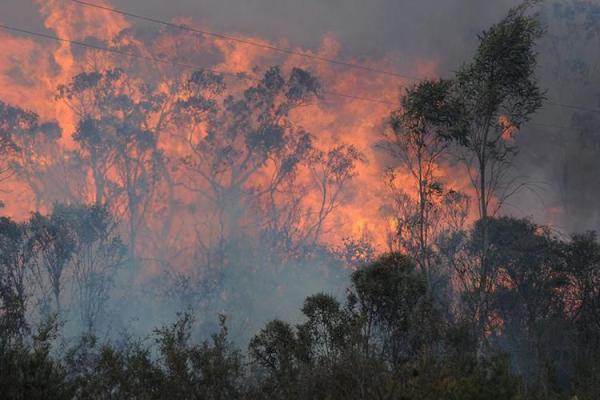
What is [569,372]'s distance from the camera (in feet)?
94.2

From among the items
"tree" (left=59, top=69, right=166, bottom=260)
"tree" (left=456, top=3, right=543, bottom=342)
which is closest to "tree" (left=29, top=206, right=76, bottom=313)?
"tree" (left=59, top=69, right=166, bottom=260)

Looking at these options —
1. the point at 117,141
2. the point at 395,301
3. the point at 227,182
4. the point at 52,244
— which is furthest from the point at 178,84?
the point at 395,301

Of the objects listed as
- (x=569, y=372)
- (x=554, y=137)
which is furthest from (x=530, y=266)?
(x=554, y=137)

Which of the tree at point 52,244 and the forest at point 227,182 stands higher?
the forest at point 227,182

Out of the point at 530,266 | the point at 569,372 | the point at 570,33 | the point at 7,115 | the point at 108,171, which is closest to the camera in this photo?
the point at 569,372

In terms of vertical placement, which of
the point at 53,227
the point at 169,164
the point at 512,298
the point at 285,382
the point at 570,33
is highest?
the point at 570,33

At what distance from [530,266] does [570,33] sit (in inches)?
2172

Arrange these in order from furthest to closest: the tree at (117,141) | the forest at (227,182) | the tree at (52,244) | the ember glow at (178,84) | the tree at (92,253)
→ the ember glow at (178,84)
the tree at (117,141)
the tree at (92,253)
the forest at (227,182)
the tree at (52,244)

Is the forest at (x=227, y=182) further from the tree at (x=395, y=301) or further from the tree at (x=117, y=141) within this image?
the tree at (x=395, y=301)

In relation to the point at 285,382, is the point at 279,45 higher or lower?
higher

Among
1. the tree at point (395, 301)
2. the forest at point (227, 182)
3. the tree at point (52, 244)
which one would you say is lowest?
the tree at point (395, 301)

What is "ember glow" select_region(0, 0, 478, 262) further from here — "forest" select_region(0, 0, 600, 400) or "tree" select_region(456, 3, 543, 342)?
"tree" select_region(456, 3, 543, 342)

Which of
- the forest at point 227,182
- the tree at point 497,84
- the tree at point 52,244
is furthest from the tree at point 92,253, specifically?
the tree at point 497,84

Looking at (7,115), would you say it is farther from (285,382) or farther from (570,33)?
(570,33)
